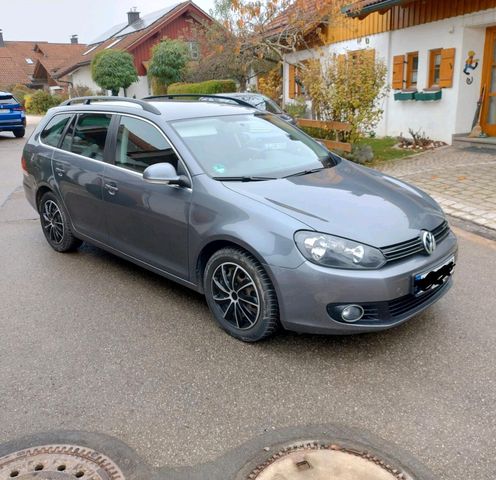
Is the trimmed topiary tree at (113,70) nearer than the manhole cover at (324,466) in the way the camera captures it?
No

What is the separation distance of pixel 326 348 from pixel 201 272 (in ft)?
3.53

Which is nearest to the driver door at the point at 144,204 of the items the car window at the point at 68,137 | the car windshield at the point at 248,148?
the car windshield at the point at 248,148

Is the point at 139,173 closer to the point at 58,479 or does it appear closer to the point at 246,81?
the point at 58,479

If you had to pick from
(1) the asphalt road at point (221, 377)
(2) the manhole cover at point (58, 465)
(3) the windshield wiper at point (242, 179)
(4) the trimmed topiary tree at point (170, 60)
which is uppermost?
(4) the trimmed topiary tree at point (170, 60)

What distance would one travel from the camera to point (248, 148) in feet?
13.9

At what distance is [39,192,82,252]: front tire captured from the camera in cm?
541

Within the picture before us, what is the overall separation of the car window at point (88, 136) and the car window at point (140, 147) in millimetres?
275

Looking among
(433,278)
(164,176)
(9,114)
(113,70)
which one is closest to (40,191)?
(164,176)

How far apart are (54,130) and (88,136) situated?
0.86 m

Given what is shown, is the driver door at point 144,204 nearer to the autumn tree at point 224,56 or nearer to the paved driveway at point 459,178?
the paved driveway at point 459,178

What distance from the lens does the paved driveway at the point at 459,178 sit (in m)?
6.73

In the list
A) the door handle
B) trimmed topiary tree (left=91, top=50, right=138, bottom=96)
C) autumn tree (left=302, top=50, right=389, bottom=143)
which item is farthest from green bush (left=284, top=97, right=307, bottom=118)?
trimmed topiary tree (left=91, top=50, right=138, bottom=96)

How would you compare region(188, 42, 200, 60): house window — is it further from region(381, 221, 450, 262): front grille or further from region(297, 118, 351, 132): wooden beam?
region(381, 221, 450, 262): front grille

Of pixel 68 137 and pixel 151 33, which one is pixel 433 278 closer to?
pixel 68 137
